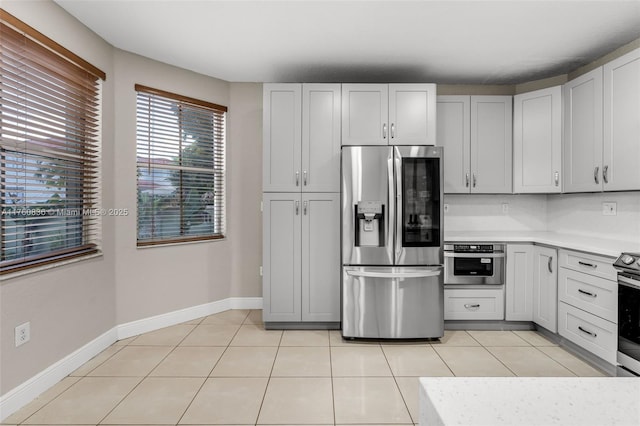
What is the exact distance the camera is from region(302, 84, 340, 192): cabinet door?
3.32m

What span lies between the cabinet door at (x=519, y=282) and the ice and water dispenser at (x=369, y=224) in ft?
4.22

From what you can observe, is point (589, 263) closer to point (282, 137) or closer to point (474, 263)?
point (474, 263)

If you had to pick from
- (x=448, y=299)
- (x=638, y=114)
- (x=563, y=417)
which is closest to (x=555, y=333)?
(x=448, y=299)

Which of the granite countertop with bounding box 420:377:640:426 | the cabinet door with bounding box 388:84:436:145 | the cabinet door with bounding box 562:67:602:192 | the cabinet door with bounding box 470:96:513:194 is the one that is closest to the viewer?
the granite countertop with bounding box 420:377:640:426

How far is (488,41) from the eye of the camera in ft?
9.73

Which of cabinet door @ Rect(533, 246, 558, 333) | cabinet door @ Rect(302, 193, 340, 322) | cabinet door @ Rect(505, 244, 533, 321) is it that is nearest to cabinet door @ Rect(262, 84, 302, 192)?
cabinet door @ Rect(302, 193, 340, 322)

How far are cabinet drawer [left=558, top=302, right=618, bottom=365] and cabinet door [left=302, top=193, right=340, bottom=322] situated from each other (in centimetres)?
190

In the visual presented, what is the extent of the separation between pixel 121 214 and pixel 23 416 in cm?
158

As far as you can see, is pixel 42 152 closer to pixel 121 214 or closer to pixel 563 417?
pixel 121 214

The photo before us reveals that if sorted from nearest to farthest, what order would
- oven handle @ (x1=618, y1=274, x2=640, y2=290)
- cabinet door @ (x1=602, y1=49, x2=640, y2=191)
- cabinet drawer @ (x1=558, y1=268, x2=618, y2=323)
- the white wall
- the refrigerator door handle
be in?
oven handle @ (x1=618, y1=274, x2=640, y2=290), cabinet drawer @ (x1=558, y1=268, x2=618, y2=323), cabinet door @ (x1=602, y1=49, x2=640, y2=191), the refrigerator door handle, the white wall

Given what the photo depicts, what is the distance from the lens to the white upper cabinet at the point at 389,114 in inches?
130

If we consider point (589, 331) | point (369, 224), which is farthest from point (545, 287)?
point (369, 224)

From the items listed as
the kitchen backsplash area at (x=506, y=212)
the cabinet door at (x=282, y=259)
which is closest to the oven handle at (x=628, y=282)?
the kitchen backsplash area at (x=506, y=212)

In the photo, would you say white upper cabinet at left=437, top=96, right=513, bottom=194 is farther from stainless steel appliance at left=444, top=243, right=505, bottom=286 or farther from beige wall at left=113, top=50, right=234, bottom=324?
beige wall at left=113, top=50, right=234, bottom=324
